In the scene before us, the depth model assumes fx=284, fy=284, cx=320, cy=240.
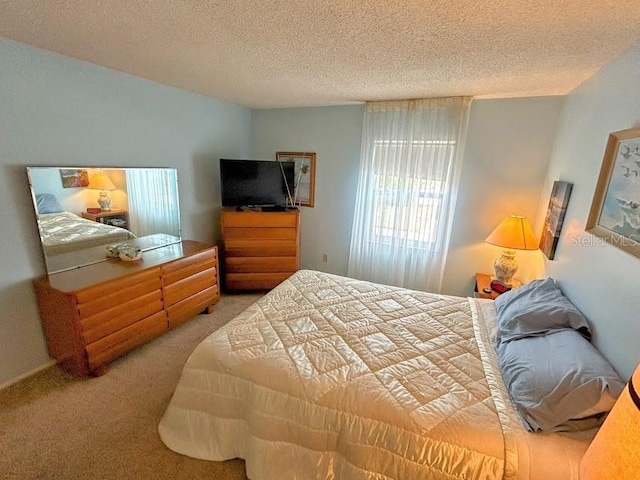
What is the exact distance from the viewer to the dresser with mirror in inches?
76.6

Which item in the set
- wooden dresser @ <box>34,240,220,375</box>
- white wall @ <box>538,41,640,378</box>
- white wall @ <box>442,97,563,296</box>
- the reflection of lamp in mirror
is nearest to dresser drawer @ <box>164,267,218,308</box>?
wooden dresser @ <box>34,240,220,375</box>

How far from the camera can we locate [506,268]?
8.54 feet

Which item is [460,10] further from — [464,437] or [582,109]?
[464,437]

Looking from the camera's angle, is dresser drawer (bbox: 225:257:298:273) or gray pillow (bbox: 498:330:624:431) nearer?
gray pillow (bbox: 498:330:624:431)

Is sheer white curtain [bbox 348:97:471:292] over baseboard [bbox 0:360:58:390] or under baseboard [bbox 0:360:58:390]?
over

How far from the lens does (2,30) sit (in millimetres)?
1623

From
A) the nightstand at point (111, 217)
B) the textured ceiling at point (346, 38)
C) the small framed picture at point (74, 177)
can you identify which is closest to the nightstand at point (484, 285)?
the textured ceiling at point (346, 38)

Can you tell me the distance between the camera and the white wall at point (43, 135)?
1839 millimetres

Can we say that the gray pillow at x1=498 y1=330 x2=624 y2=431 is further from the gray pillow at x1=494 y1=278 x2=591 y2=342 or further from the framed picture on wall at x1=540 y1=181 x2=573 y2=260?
the framed picture on wall at x1=540 y1=181 x2=573 y2=260

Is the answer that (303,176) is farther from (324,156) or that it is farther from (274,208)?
(274,208)

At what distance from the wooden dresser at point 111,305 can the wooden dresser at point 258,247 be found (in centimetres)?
63

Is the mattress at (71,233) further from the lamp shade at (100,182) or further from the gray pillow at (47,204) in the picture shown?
the lamp shade at (100,182)

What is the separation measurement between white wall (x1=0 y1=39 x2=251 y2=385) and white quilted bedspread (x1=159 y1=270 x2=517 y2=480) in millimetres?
1345

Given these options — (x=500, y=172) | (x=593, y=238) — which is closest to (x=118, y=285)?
(x=593, y=238)
